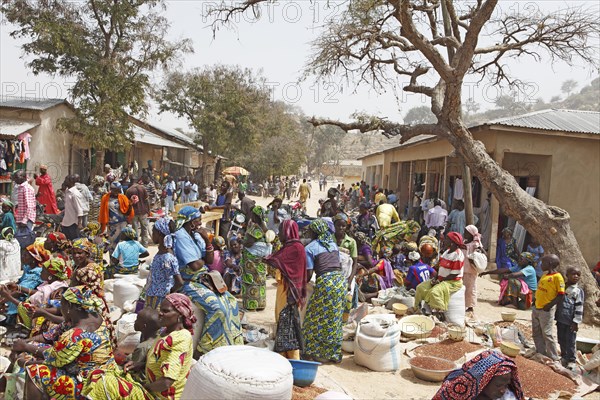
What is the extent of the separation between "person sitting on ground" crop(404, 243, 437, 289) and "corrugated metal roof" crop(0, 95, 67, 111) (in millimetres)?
12660

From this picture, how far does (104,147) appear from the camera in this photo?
17.9 metres

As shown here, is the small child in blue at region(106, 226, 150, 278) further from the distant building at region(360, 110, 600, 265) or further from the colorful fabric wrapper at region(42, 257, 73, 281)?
the distant building at region(360, 110, 600, 265)

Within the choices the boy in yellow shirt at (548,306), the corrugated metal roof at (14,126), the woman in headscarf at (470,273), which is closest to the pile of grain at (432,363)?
the boy in yellow shirt at (548,306)

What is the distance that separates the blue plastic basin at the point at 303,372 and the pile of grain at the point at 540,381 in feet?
7.47

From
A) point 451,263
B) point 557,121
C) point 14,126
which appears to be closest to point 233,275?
point 451,263

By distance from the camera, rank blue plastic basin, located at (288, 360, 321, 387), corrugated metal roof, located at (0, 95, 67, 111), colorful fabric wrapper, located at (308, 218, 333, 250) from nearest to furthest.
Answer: blue plastic basin, located at (288, 360, 321, 387), colorful fabric wrapper, located at (308, 218, 333, 250), corrugated metal roof, located at (0, 95, 67, 111)

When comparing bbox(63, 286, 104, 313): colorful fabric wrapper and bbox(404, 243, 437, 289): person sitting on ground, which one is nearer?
bbox(63, 286, 104, 313): colorful fabric wrapper

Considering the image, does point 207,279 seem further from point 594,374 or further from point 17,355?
point 594,374

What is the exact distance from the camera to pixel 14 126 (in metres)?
14.8

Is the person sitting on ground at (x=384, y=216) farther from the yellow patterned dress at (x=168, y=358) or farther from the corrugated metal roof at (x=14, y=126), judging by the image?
the corrugated metal roof at (x=14, y=126)

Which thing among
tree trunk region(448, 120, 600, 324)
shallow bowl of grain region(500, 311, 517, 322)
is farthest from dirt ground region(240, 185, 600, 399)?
tree trunk region(448, 120, 600, 324)

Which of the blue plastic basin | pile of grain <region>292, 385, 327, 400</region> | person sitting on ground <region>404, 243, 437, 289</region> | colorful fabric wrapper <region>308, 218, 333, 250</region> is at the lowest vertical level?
pile of grain <region>292, 385, 327, 400</region>

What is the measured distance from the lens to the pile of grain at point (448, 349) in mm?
6112

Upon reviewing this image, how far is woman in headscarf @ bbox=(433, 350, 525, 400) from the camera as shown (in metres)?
2.89
